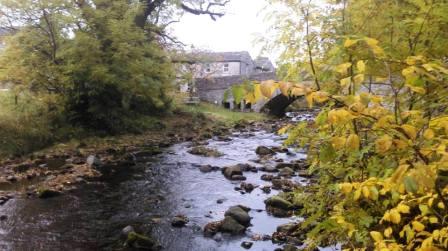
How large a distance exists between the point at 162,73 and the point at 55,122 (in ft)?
18.7

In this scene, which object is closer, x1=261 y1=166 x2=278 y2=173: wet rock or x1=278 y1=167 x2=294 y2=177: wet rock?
x1=278 y1=167 x2=294 y2=177: wet rock

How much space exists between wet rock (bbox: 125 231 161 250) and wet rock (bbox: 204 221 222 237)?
997mm

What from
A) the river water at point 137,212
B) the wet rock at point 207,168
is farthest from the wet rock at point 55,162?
the wet rock at point 207,168

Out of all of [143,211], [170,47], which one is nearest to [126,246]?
[143,211]

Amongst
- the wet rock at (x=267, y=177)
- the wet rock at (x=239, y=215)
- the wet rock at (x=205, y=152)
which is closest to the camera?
the wet rock at (x=239, y=215)

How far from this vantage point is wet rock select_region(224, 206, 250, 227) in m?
8.09

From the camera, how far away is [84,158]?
14.6 meters

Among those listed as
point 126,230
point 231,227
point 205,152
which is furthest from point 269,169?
point 126,230

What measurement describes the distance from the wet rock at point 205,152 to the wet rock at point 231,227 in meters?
7.55

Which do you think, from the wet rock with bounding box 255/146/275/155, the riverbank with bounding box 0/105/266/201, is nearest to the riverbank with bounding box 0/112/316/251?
the riverbank with bounding box 0/105/266/201

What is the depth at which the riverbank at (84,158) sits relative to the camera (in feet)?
35.9

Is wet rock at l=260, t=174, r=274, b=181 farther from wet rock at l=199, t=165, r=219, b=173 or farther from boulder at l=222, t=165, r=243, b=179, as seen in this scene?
wet rock at l=199, t=165, r=219, b=173

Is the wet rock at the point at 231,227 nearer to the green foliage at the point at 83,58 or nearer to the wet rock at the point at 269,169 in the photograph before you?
the wet rock at the point at 269,169

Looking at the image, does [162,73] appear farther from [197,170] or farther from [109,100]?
[197,170]
